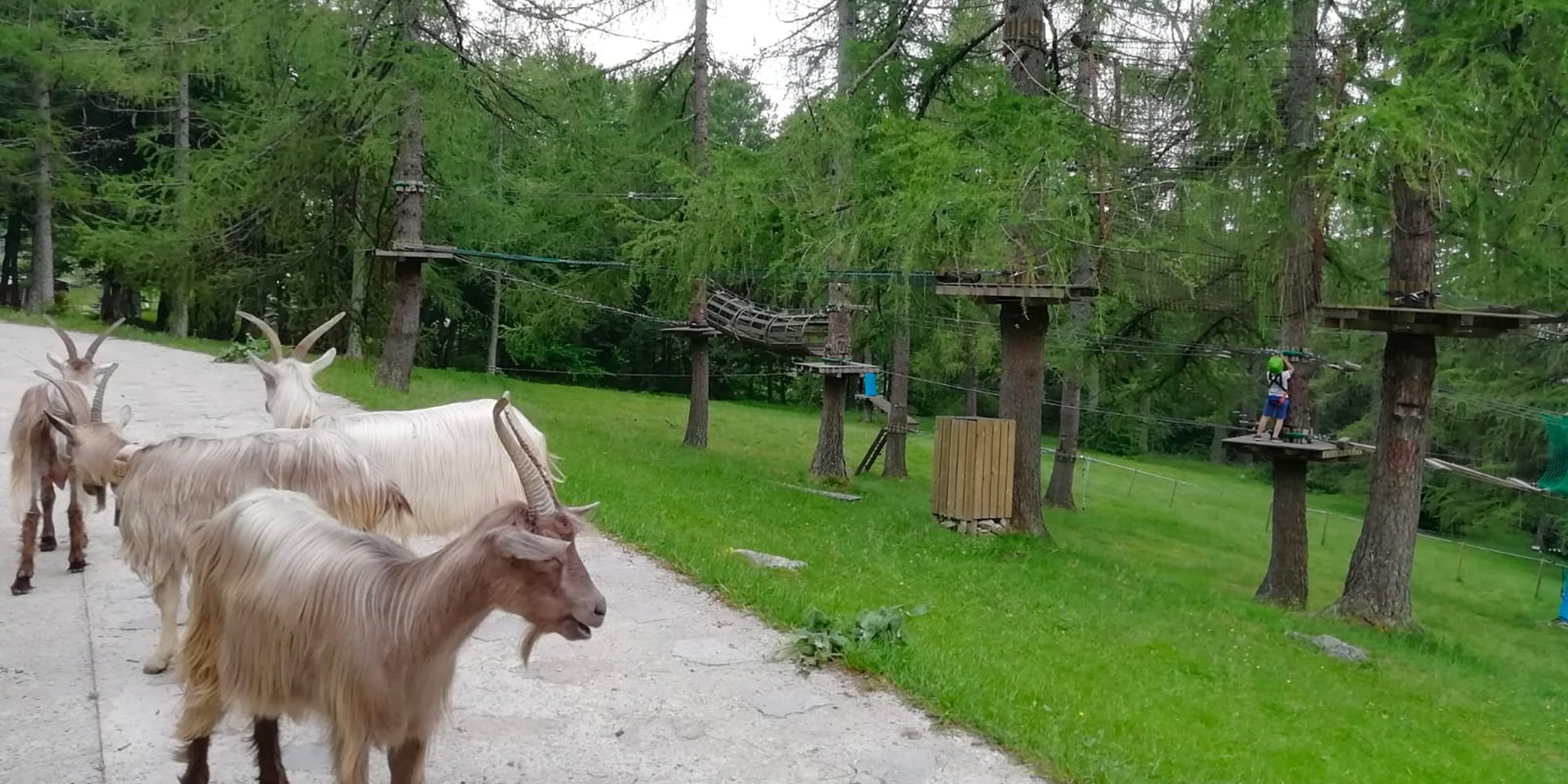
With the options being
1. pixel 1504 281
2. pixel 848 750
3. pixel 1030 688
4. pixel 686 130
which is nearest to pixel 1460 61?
pixel 1504 281

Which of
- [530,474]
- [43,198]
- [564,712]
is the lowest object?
[564,712]

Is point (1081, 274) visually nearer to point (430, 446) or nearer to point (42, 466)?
point (430, 446)

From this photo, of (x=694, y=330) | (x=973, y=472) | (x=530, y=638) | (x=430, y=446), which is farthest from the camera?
Result: (x=694, y=330)

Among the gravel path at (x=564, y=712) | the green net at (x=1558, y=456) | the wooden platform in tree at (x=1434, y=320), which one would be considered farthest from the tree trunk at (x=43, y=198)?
the green net at (x=1558, y=456)

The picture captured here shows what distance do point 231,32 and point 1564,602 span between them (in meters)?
25.7

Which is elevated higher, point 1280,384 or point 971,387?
point 1280,384

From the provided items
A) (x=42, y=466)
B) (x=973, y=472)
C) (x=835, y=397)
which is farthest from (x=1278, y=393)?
(x=42, y=466)

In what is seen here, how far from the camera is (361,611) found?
3096 mm

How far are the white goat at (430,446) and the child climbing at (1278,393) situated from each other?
1055cm

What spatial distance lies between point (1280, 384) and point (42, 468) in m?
13.0

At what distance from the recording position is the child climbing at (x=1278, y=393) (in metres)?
13.6

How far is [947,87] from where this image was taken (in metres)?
14.5

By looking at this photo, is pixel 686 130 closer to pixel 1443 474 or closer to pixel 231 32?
pixel 231 32

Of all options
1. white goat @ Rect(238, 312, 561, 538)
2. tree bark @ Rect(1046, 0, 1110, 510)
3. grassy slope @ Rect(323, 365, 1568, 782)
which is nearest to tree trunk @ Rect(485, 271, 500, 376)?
grassy slope @ Rect(323, 365, 1568, 782)
